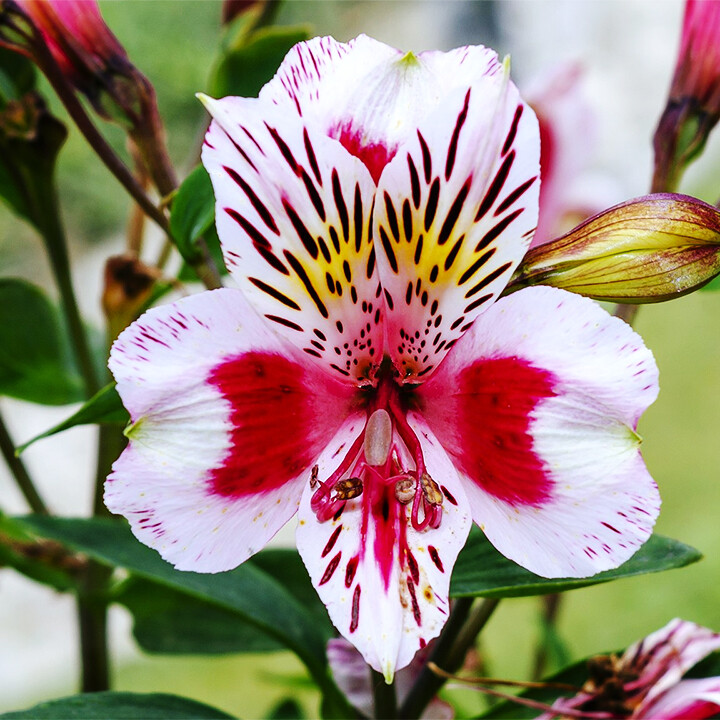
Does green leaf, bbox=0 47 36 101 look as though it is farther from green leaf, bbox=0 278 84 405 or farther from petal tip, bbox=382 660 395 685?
petal tip, bbox=382 660 395 685

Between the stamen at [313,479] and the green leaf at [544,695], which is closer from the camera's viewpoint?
the stamen at [313,479]

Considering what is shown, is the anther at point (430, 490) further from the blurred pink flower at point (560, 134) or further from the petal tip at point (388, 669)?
the blurred pink flower at point (560, 134)

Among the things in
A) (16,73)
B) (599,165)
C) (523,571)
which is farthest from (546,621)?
(599,165)

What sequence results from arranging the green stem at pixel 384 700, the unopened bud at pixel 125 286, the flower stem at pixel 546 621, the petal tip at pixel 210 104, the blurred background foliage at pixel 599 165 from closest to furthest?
the petal tip at pixel 210 104, the green stem at pixel 384 700, the unopened bud at pixel 125 286, the flower stem at pixel 546 621, the blurred background foliage at pixel 599 165

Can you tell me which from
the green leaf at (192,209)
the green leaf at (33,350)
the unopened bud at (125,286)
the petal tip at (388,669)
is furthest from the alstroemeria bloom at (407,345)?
the green leaf at (33,350)

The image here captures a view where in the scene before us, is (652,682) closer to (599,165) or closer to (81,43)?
(81,43)

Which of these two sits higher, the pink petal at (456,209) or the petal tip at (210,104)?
the petal tip at (210,104)
